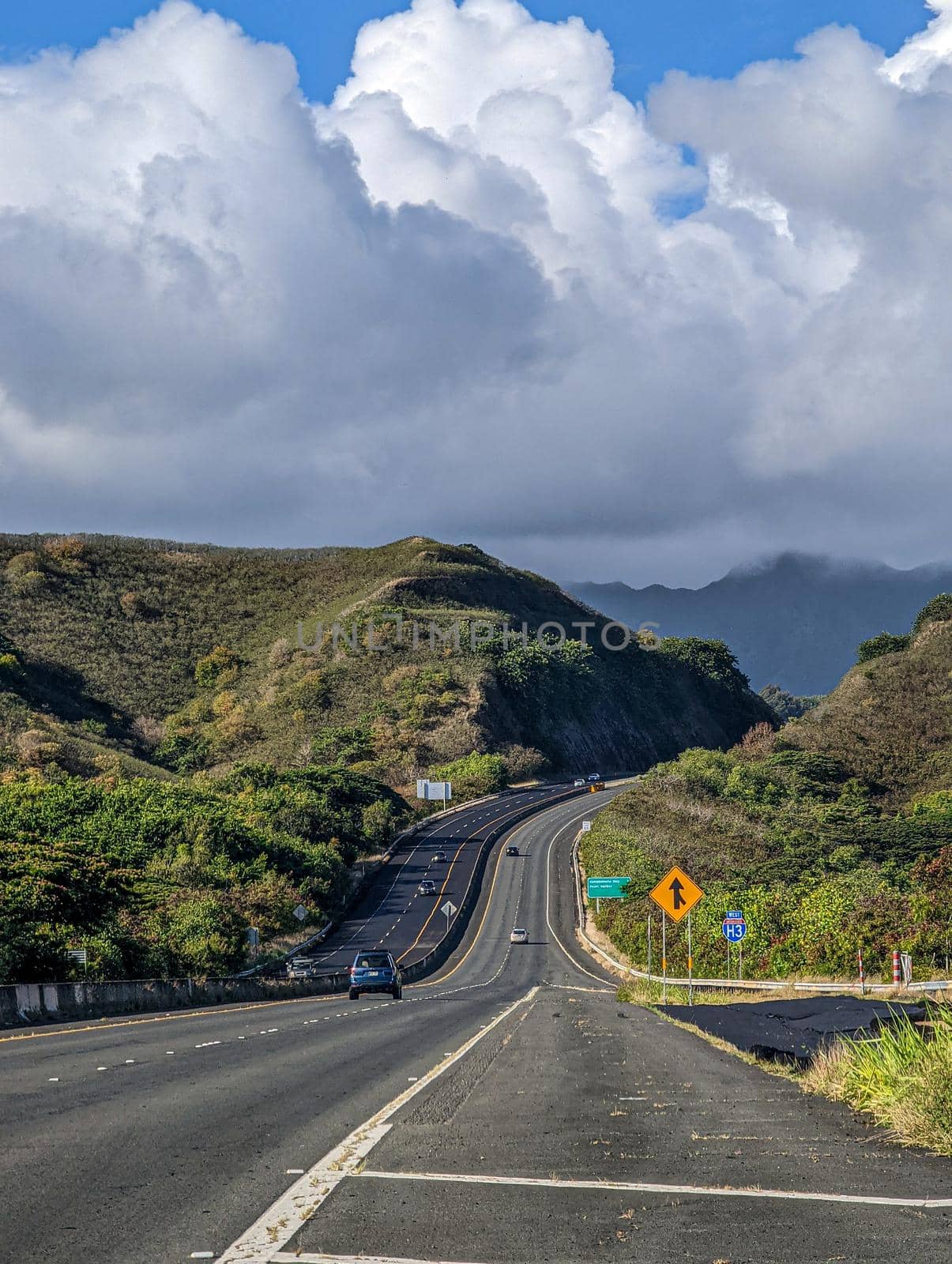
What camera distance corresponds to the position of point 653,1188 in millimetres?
7352

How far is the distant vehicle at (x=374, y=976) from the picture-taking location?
1534 inches

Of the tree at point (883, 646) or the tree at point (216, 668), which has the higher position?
the tree at point (216, 668)

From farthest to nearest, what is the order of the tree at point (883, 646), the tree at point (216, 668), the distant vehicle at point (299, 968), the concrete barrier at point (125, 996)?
1. the tree at point (216, 668)
2. the tree at point (883, 646)
3. the distant vehicle at point (299, 968)
4. the concrete barrier at point (125, 996)

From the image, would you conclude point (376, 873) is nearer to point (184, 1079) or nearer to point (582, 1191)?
point (184, 1079)

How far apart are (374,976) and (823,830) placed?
50.2 m

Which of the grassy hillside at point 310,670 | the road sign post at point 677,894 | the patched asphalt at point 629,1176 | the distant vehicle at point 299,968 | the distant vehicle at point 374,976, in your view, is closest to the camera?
the patched asphalt at point 629,1176

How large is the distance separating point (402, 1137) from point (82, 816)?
64015 mm

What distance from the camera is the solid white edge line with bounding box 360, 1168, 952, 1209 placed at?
693 cm

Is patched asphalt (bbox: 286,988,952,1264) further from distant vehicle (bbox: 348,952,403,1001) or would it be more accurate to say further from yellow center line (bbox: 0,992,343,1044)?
distant vehicle (bbox: 348,952,403,1001)

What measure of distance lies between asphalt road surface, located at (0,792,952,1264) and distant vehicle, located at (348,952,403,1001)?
2202 cm

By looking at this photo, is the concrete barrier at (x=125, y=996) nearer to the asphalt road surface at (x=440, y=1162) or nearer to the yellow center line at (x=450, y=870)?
the asphalt road surface at (x=440, y=1162)

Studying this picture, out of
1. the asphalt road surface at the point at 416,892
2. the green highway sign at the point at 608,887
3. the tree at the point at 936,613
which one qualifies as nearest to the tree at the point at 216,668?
the asphalt road surface at the point at 416,892

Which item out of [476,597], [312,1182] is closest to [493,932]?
[312,1182]

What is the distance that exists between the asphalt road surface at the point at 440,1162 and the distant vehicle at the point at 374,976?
22021 millimetres
